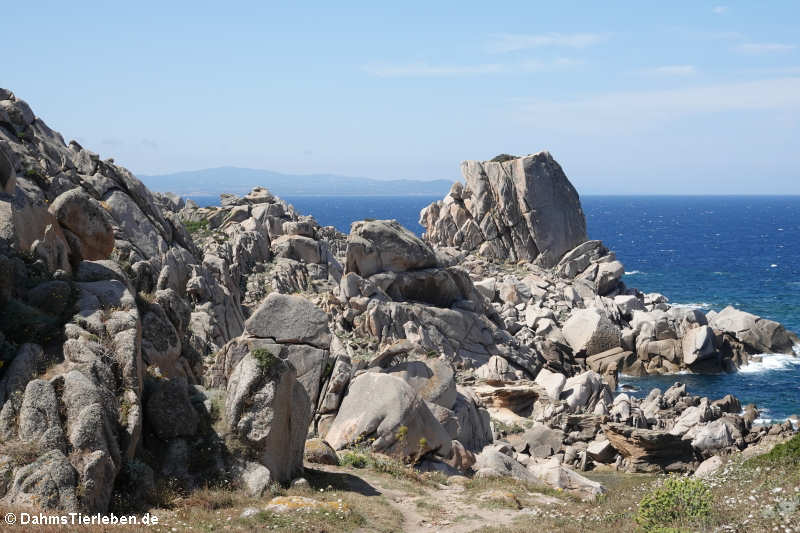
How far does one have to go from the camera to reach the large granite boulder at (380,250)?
54062mm

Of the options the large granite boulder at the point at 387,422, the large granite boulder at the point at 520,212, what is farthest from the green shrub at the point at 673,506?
the large granite boulder at the point at 520,212

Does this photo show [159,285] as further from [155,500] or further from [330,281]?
[330,281]

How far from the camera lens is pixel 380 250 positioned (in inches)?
2148

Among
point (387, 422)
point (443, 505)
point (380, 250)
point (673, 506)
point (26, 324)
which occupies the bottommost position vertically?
point (443, 505)

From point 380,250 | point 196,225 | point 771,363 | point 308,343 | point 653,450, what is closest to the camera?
point 308,343

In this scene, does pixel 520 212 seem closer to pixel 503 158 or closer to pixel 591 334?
pixel 503 158

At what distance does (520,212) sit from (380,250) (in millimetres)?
47903

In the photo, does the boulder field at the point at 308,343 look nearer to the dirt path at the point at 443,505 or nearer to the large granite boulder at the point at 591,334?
the large granite boulder at the point at 591,334

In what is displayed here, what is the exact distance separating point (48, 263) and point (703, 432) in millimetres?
37248

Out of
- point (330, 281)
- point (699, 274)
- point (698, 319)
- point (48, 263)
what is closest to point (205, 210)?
point (330, 281)

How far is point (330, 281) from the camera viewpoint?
6278 cm

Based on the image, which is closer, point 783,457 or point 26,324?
point 26,324

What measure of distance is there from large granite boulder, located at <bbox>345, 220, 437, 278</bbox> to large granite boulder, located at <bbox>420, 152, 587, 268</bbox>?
44.8 metres

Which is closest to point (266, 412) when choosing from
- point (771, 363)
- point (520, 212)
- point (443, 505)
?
point (443, 505)
